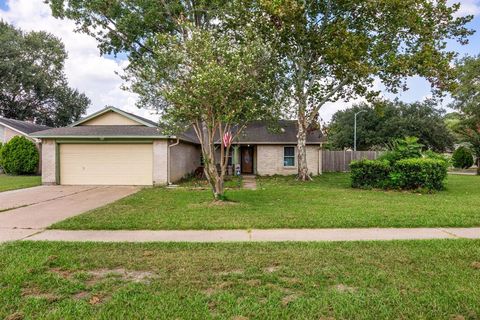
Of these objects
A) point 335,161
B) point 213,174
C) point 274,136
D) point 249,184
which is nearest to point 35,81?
point 274,136

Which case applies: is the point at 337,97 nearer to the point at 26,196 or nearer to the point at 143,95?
the point at 143,95

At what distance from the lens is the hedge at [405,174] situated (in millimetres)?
12625

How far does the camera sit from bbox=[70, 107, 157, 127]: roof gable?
1691 centimetres

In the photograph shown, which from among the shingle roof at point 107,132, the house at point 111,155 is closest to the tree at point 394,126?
the house at point 111,155

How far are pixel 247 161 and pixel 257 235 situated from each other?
1656 cm

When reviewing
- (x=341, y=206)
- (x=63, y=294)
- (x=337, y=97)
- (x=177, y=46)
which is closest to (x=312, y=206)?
(x=341, y=206)

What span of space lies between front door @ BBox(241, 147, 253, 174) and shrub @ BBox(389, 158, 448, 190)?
10818 millimetres

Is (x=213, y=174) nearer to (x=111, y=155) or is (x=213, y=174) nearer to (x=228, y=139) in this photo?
(x=228, y=139)

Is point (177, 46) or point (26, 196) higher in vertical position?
point (177, 46)

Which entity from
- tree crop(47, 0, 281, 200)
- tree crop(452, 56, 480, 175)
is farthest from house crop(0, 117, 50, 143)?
tree crop(452, 56, 480, 175)

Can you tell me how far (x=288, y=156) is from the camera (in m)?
20.7

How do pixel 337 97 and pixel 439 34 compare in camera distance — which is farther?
pixel 337 97

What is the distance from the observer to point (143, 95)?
1015 cm

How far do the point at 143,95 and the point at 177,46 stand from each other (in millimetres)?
2089
